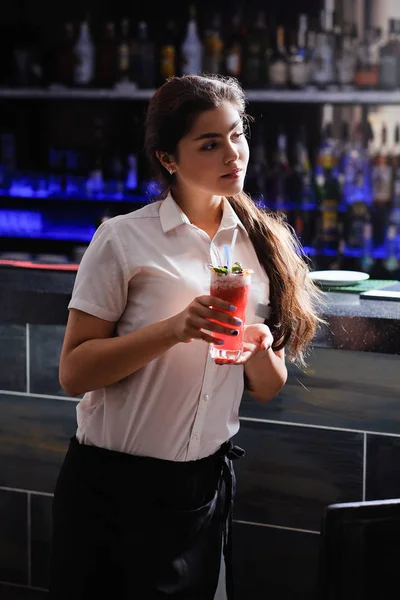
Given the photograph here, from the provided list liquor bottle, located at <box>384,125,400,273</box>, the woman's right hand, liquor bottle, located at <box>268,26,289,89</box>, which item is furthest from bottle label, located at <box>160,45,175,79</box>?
the woman's right hand

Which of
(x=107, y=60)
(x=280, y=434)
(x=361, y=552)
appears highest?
(x=107, y=60)

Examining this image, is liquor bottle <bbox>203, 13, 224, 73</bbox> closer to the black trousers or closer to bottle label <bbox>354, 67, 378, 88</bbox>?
bottle label <bbox>354, 67, 378, 88</bbox>

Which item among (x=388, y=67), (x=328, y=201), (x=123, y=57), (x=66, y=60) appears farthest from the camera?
(x=66, y=60)

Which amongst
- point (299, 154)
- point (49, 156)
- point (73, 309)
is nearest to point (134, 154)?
point (49, 156)

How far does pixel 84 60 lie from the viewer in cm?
460

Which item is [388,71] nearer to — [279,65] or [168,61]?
[279,65]

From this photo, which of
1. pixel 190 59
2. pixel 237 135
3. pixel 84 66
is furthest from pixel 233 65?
pixel 237 135

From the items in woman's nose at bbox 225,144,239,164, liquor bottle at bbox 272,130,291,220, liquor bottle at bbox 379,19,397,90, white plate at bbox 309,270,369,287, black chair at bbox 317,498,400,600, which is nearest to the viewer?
black chair at bbox 317,498,400,600

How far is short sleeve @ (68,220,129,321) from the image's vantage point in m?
1.73

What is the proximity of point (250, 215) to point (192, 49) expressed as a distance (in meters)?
2.73

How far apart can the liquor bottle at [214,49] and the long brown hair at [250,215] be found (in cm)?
251

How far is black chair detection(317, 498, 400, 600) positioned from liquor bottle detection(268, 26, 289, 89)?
3316 mm

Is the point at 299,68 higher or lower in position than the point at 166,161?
higher

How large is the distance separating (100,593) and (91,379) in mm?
472
